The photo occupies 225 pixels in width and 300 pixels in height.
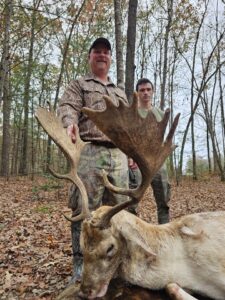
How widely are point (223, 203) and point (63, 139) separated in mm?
10095

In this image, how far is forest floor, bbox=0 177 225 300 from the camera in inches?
207

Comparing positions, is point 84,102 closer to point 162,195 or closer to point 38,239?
point 162,195

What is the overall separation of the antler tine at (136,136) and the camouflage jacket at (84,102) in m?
1.25

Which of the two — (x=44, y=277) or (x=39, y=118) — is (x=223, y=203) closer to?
(x=44, y=277)

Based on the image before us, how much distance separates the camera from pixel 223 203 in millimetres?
13562

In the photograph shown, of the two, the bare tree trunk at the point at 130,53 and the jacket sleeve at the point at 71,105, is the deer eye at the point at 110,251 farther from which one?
the bare tree trunk at the point at 130,53

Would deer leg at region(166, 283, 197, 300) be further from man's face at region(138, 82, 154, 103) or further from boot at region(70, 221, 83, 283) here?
man's face at region(138, 82, 154, 103)

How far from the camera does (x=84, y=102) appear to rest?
508 cm

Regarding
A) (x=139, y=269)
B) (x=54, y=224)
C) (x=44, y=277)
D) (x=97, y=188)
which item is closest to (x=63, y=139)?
(x=97, y=188)

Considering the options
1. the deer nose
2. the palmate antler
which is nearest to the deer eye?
the palmate antler

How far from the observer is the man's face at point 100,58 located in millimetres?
5121

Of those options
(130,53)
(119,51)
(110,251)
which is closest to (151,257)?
(110,251)

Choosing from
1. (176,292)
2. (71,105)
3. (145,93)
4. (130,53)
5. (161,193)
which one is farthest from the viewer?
(130,53)

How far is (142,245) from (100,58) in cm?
256
